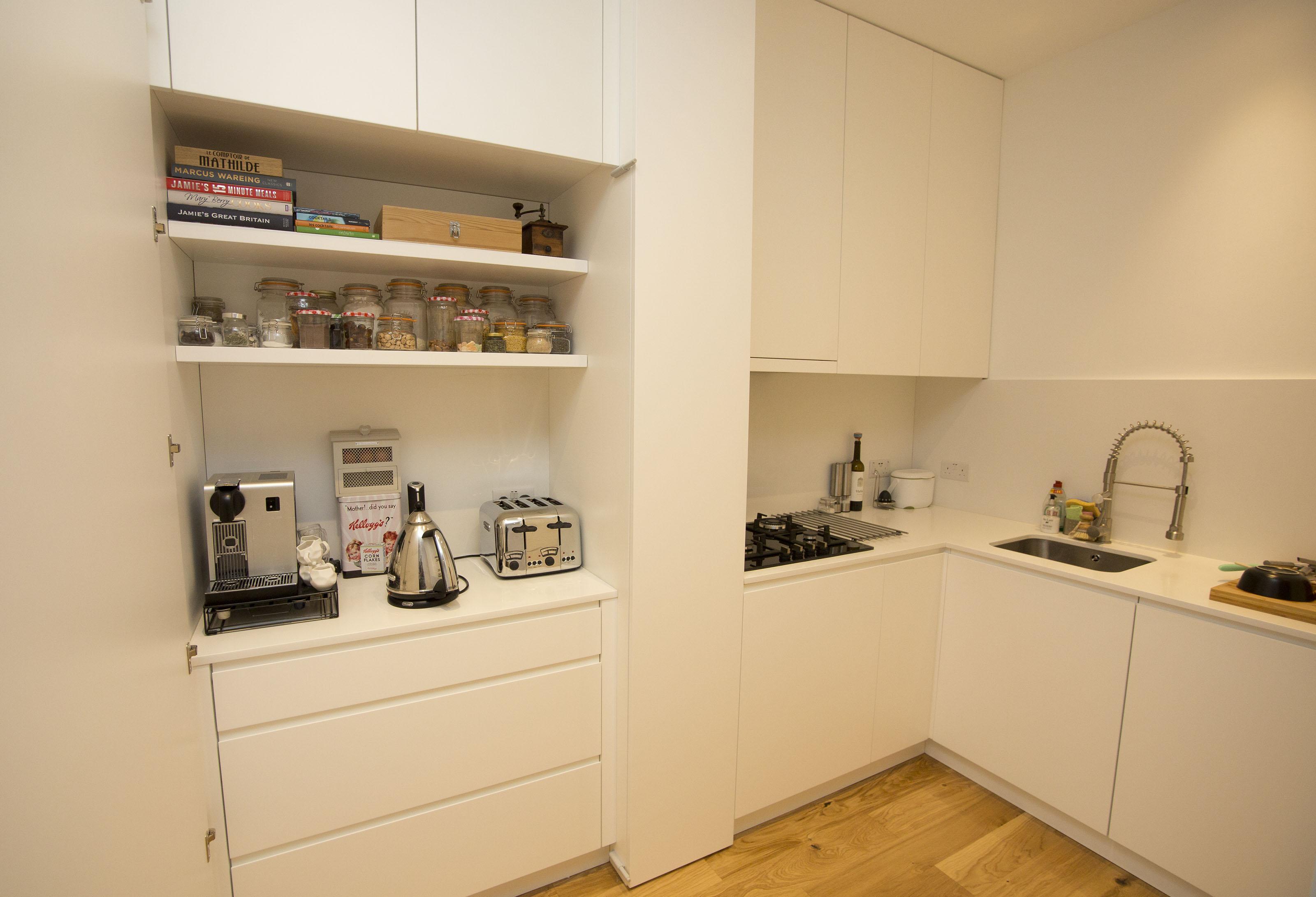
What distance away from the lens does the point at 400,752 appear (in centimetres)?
156

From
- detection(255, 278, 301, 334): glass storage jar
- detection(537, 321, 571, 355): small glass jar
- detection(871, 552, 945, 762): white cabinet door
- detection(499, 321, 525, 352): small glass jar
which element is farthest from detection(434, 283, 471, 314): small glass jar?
detection(871, 552, 945, 762): white cabinet door

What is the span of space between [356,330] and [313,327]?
0.33 ft

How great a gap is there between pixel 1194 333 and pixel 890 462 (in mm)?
1228

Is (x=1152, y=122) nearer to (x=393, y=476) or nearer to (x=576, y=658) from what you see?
(x=576, y=658)

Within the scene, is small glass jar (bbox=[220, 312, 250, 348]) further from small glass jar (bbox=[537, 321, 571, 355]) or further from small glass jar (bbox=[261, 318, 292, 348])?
small glass jar (bbox=[537, 321, 571, 355])

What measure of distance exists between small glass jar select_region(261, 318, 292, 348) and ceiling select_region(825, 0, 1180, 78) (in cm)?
200

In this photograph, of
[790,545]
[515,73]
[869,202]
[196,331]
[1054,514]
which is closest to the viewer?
[196,331]

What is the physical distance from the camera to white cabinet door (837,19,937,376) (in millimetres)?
2248

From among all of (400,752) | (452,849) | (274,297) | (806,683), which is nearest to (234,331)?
(274,297)

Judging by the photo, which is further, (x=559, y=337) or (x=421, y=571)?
(x=559, y=337)

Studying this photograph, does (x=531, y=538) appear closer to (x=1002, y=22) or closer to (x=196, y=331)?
(x=196, y=331)

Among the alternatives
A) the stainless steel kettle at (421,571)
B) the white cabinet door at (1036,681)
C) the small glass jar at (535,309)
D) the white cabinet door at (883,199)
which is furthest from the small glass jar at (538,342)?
the white cabinet door at (1036,681)

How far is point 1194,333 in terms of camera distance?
7.16 ft

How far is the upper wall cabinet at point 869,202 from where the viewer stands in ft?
6.86
